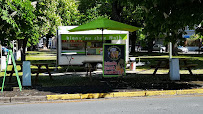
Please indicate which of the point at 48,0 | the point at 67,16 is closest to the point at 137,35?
the point at 67,16

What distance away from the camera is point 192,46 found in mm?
62000

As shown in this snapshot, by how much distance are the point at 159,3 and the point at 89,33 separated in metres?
8.06

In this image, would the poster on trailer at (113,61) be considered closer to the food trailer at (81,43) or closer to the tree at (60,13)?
the food trailer at (81,43)

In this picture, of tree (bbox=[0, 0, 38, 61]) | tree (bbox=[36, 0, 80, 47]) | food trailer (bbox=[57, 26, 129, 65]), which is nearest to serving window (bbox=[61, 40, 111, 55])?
food trailer (bbox=[57, 26, 129, 65])

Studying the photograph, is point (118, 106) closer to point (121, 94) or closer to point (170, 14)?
point (121, 94)

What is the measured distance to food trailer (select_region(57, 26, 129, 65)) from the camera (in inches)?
712

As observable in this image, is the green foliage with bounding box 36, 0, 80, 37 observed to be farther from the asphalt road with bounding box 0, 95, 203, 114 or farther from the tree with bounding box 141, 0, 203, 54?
the asphalt road with bounding box 0, 95, 203, 114

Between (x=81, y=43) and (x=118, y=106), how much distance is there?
36.1 ft

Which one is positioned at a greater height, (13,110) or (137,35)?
(137,35)

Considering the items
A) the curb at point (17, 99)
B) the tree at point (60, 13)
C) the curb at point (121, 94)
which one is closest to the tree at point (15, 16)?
Answer: the curb at point (17, 99)

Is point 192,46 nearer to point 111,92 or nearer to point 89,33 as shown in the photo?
point 89,33

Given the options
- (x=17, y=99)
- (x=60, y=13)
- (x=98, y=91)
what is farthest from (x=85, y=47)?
(x=60, y=13)

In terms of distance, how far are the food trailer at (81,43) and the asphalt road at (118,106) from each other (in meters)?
9.21

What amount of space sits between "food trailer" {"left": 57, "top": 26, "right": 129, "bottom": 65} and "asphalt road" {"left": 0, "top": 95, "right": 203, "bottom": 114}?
9.21 m
